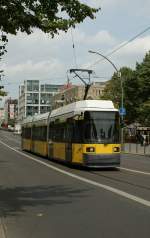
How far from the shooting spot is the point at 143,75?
86.2 m

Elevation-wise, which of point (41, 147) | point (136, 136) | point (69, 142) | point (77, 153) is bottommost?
point (77, 153)

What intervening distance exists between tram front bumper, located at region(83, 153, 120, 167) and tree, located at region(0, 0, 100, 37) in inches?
564

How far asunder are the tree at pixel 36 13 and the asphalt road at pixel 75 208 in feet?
12.2

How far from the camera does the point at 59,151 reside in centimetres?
3123

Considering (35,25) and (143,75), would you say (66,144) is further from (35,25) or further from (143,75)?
(143,75)

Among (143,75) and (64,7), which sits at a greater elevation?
(143,75)

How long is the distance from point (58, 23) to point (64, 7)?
41.6 inches

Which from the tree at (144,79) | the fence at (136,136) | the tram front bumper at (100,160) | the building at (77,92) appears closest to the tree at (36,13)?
the tram front bumper at (100,160)

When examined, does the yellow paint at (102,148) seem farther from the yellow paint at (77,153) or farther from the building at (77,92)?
the building at (77,92)

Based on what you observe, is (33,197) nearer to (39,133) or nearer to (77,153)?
(77,153)

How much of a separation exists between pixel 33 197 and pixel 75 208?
2477mm

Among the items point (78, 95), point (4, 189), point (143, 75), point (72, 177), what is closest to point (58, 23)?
point (4, 189)

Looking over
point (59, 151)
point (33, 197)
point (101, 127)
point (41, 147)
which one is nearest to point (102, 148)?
point (101, 127)

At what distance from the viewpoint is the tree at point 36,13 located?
11.3 metres
